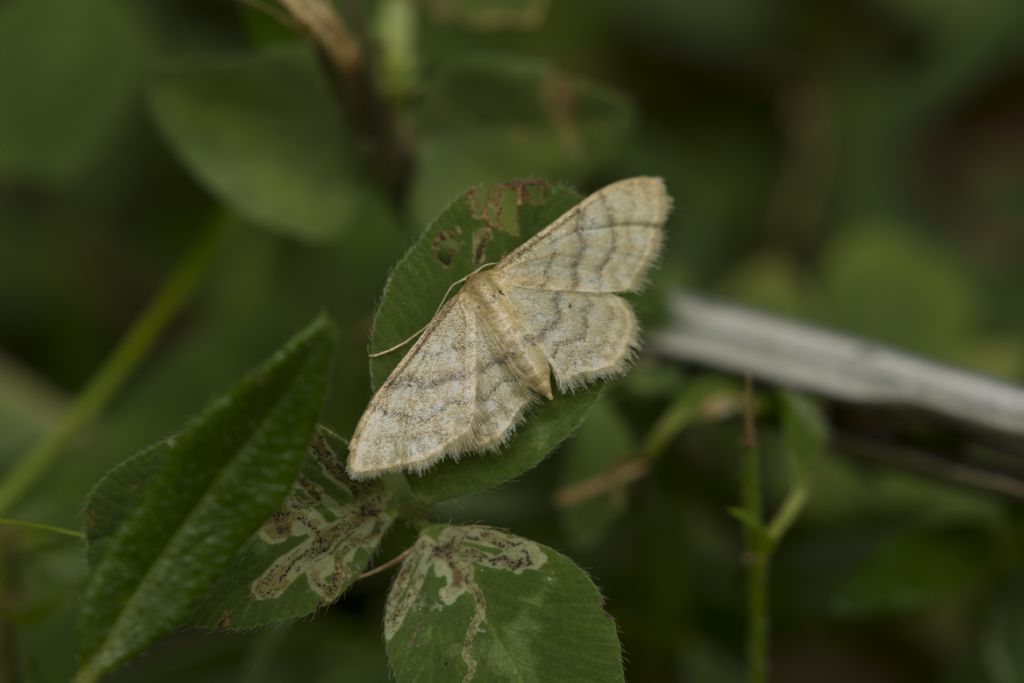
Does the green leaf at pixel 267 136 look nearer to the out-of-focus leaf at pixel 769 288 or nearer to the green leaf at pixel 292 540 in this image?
the green leaf at pixel 292 540

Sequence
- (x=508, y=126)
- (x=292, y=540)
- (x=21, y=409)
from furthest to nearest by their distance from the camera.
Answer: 1. (x=21, y=409)
2. (x=508, y=126)
3. (x=292, y=540)

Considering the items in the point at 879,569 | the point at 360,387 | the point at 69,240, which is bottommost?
the point at 879,569

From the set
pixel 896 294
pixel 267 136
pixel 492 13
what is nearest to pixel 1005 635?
pixel 896 294

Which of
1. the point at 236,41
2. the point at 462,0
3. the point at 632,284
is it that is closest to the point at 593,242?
the point at 632,284

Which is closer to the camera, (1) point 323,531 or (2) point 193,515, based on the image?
(2) point 193,515

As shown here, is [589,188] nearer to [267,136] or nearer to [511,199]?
[267,136]

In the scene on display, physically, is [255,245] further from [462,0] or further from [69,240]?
[462,0]

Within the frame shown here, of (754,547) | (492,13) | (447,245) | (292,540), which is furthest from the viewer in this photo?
(492,13)
